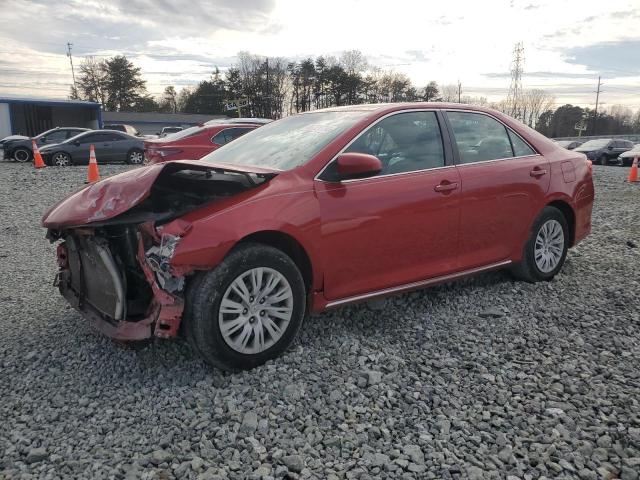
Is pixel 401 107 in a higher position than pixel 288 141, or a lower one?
higher

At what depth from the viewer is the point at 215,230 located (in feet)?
9.89

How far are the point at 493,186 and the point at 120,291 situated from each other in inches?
116

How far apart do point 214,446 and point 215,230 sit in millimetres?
1155

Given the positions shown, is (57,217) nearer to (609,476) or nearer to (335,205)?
(335,205)

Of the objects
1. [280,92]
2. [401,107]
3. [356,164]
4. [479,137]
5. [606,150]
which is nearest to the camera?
[356,164]

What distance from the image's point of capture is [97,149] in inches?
677

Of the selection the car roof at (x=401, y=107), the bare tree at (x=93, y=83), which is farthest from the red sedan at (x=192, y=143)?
the bare tree at (x=93, y=83)

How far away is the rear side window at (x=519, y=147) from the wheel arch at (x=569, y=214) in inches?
21.5

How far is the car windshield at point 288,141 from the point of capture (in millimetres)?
3674

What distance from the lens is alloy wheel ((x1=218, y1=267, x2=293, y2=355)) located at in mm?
3082

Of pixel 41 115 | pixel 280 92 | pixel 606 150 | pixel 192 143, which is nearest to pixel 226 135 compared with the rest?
pixel 192 143

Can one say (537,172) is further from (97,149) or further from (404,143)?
(97,149)

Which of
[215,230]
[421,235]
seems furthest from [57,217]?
[421,235]

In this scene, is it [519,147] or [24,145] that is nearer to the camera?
[519,147]
